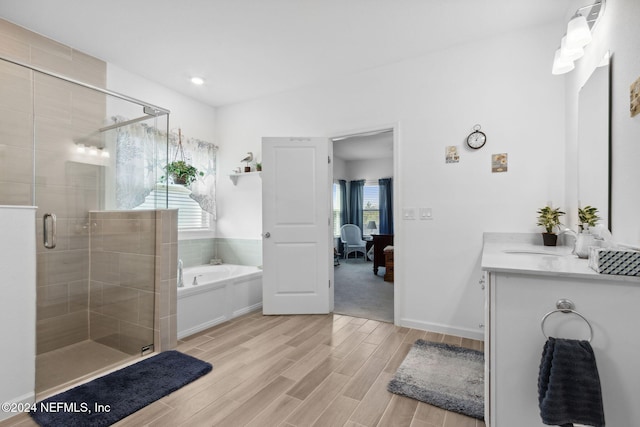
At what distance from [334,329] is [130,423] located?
5.75 ft

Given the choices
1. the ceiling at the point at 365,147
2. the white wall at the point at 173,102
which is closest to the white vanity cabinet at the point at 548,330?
the white wall at the point at 173,102

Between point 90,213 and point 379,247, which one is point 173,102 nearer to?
point 90,213

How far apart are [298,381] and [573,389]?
1.49 meters

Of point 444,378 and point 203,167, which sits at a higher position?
point 203,167

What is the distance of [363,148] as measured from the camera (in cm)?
688

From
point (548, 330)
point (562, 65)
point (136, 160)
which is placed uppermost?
point (562, 65)

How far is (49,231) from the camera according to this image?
2.48 metres

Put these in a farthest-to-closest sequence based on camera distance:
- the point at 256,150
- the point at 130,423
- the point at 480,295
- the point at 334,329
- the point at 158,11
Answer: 1. the point at 256,150
2. the point at 334,329
3. the point at 480,295
4. the point at 158,11
5. the point at 130,423

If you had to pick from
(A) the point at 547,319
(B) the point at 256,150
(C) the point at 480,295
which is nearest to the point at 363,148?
(B) the point at 256,150

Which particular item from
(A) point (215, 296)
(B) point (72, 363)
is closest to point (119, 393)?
(B) point (72, 363)

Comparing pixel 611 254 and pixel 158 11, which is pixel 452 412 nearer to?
pixel 611 254

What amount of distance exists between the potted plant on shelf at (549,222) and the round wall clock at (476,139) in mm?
742

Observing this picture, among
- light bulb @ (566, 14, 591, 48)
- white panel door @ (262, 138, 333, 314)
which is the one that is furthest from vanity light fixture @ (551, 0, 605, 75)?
white panel door @ (262, 138, 333, 314)

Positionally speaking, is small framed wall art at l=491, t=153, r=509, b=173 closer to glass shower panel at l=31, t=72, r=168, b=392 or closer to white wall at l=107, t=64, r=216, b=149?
glass shower panel at l=31, t=72, r=168, b=392
